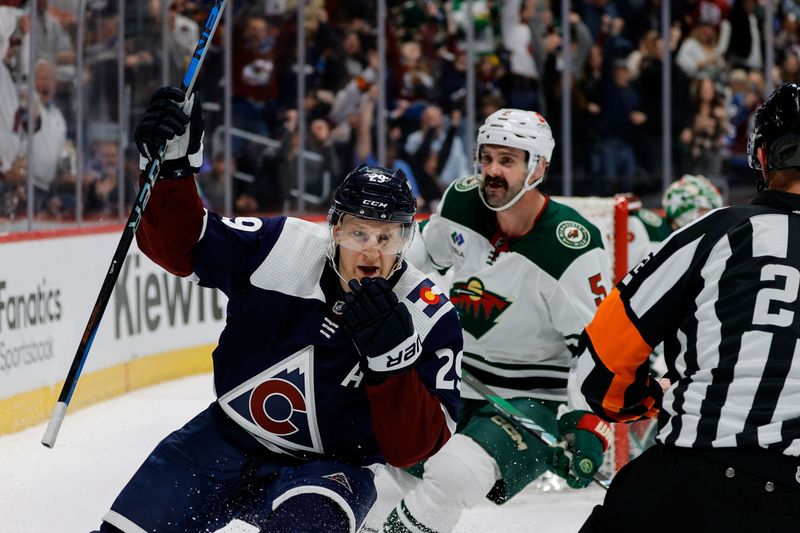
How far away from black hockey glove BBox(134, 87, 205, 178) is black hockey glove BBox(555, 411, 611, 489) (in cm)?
118

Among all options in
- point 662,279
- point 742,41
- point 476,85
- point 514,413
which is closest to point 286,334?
point 662,279

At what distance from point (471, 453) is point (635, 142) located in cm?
507

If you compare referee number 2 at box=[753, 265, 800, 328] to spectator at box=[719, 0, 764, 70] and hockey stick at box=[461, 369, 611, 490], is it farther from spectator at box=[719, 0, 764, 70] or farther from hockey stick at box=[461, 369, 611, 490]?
spectator at box=[719, 0, 764, 70]

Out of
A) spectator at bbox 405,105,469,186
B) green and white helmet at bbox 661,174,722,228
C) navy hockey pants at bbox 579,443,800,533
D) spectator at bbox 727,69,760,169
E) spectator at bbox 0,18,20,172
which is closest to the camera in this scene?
navy hockey pants at bbox 579,443,800,533

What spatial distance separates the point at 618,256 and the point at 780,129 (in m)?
2.58

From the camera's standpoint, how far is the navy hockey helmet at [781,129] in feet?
5.68

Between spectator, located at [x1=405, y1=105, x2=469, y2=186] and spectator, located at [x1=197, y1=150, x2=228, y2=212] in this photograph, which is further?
spectator, located at [x1=405, y1=105, x2=469, y2=186]

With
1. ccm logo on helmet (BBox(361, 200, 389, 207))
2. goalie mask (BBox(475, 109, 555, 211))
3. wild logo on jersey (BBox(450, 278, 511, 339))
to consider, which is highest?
goalie mask (BBox(475, 109, 555, 211))

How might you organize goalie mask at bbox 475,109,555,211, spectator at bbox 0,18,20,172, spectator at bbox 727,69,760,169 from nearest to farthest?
goalie mask at bbox 475,109,555,211 < spectator at bbox 0,18,20,172 < spectator at bbox 727,69,760,169

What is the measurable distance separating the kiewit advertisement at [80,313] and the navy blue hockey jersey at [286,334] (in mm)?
2394

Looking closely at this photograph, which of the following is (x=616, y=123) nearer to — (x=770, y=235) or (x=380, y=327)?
(x=380, y=327)

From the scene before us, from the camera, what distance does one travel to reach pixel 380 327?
1966 millimetres

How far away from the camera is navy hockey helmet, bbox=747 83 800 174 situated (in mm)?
1732

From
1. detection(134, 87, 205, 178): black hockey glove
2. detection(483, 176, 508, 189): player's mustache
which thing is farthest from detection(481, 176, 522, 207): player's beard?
detection(134, 87, 205, 178): black hockey glove
